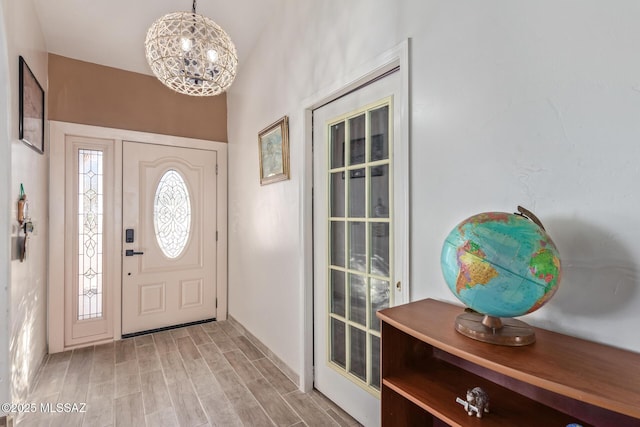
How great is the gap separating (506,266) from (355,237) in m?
1.19

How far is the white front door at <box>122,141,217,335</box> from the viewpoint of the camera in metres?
3.33

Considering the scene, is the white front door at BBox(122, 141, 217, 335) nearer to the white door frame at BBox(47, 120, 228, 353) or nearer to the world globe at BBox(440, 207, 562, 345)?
the white door frame at BBox(47, 120, 228, 353)

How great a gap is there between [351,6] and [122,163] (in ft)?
9.16

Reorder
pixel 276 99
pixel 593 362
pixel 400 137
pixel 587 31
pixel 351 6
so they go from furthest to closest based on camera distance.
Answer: pixel 276 99, pixel 351 6, pixel 400 137, pixel 587 31, pixel 593 362

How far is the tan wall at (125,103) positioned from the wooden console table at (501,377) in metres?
3.38

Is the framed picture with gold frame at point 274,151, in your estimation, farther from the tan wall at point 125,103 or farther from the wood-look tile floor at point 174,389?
the wood-look tile floor at point 174,389

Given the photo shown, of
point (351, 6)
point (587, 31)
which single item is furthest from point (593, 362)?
point (351, 6)

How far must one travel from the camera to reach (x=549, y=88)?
1.01m

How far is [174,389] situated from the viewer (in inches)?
91.4

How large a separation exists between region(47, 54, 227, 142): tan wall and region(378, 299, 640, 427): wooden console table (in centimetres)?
338

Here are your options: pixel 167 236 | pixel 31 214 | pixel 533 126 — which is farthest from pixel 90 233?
pixel 533 126

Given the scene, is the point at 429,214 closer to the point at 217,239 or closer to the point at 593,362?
the point at 593,362

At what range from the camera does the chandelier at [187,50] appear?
1612 millimetres

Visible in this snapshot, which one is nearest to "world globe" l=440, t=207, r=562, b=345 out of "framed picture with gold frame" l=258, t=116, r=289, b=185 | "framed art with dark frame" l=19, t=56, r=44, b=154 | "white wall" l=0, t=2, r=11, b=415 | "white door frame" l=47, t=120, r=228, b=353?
"framed picture with gold frame" l=258, t=116, r=289, b=185
